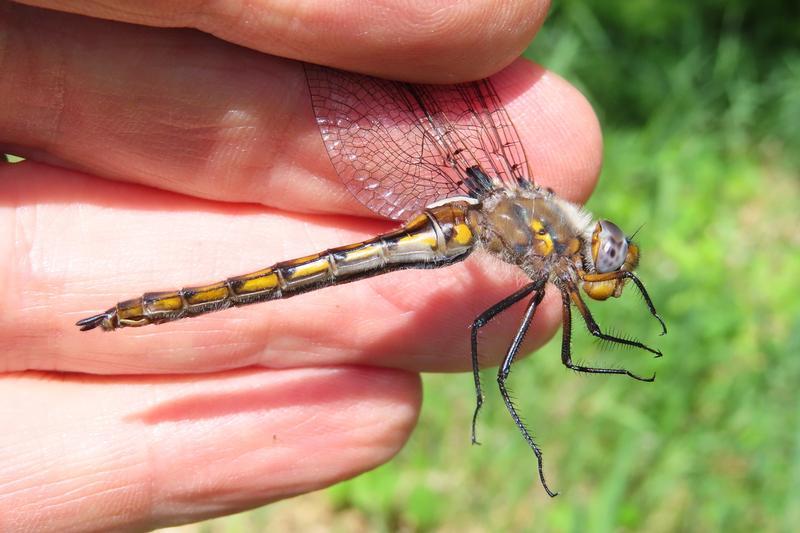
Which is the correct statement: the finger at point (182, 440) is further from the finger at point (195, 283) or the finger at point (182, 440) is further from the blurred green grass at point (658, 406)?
the blurred green grass at point (658, 406)

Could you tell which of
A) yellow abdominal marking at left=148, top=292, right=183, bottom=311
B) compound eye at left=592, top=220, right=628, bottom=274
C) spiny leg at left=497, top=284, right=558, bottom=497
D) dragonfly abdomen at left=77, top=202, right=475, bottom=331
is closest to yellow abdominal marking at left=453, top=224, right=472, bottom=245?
dragonfly abdomen at left=77, top=202, right=475, bottom=331

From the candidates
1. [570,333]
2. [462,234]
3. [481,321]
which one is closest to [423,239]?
[462,234]

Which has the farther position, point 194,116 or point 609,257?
point 609,257

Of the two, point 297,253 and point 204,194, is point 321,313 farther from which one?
point 204,194

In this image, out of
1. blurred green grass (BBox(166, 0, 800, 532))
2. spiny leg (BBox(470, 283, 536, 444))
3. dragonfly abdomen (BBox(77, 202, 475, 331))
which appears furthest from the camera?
blurred green grass (BBox(166, 0, 800, 532))

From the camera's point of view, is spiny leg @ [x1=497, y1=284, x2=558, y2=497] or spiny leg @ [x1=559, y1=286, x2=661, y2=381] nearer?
spiny leg @ [x1=497, y1=284, x2=558, y2=497]

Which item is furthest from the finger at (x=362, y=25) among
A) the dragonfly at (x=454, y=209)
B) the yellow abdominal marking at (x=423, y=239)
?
the yellow abdominal marking at (x=423, y=239)

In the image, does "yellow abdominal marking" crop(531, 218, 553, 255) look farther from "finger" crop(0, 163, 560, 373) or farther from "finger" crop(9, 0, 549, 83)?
"finger" crop(9, 0, 549, 83)

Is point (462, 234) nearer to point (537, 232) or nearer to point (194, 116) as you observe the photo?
point (537, 232)
